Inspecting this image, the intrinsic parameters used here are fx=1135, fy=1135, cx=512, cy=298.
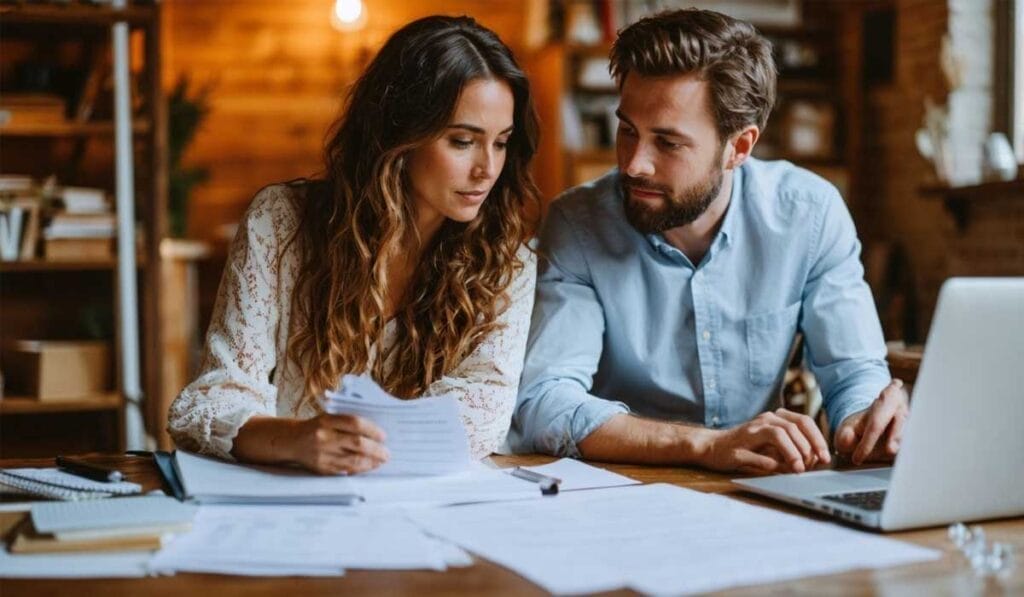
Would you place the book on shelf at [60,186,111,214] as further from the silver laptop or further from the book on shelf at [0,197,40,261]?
the silver laptop

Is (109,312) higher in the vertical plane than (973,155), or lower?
lower

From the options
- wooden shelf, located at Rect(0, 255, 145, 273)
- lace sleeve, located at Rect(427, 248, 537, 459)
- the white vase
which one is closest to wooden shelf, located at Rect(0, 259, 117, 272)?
wooden shelf, located at Rect(0, 255, 145, 273)

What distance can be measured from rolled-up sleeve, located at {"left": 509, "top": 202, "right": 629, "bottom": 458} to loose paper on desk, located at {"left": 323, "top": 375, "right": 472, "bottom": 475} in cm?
27

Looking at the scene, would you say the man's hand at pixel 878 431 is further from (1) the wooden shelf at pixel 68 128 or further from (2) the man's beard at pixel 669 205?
(1) the wooden shelf at pixel 68 128

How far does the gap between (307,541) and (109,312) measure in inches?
111

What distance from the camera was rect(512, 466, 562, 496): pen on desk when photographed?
4.37ft

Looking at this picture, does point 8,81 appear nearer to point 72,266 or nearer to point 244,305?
point 72,266

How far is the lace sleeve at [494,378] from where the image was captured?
5.42ft

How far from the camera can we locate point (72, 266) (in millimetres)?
3576

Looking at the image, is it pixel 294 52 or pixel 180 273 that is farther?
pixel 294 52

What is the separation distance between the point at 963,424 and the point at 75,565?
34.5 inches

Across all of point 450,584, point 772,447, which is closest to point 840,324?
point 772,447

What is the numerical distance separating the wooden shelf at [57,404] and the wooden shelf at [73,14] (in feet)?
3.79

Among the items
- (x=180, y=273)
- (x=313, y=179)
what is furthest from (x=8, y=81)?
(x=313, y=179)
